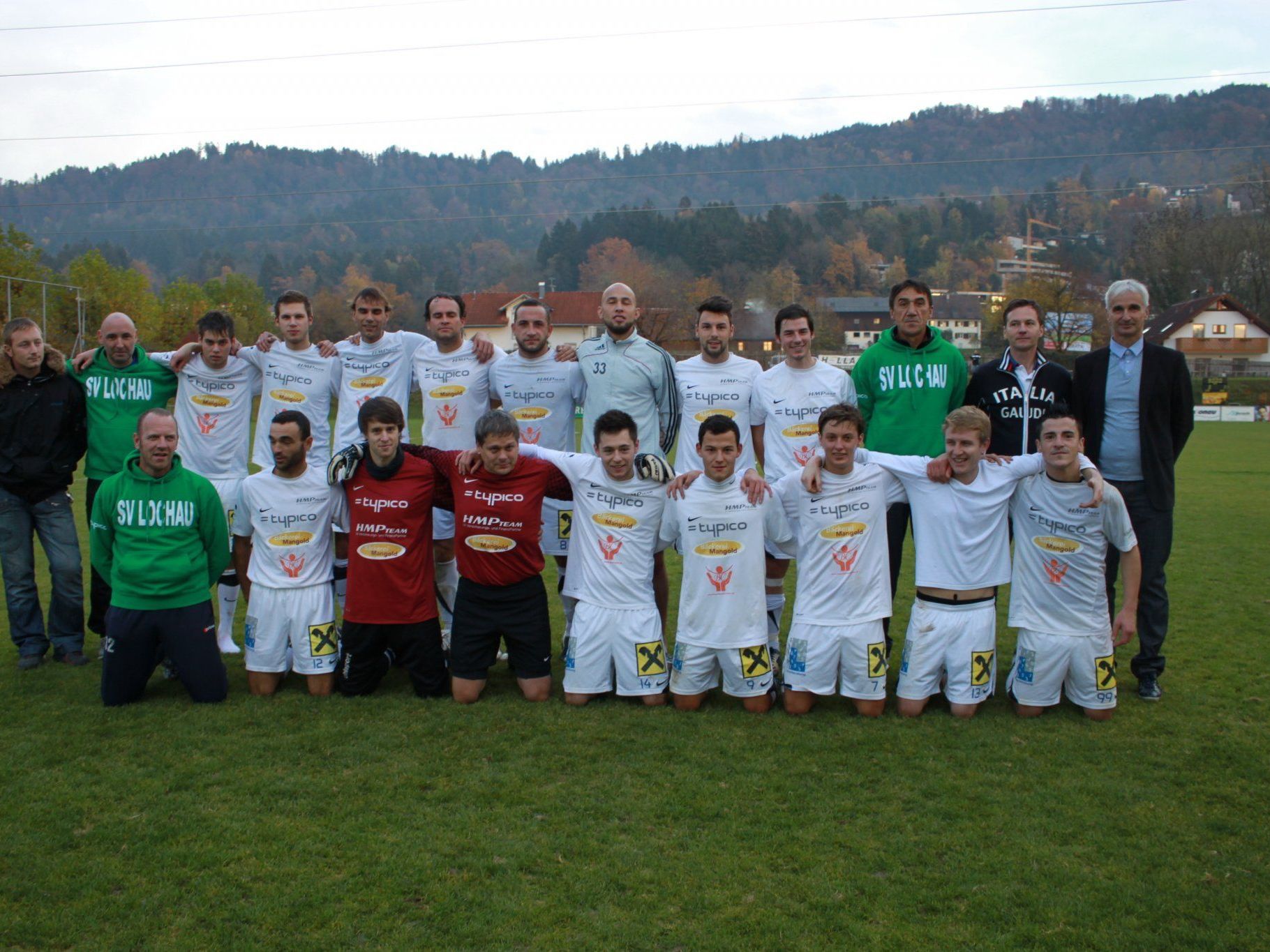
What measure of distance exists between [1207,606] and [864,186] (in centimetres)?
18473

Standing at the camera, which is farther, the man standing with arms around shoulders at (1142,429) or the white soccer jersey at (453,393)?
the white soccer jersey at (453,393)

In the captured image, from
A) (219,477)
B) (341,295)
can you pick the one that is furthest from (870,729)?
(341,295)

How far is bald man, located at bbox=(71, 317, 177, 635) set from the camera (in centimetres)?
640

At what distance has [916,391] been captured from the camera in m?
5.85

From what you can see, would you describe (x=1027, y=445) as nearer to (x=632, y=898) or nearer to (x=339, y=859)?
(x=632, y=898)

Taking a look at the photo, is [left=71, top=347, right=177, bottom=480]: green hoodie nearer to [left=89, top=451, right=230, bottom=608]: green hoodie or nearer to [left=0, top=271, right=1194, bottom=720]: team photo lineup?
[left=0, top=271, right=1194, bottom=720]: team photo lineup

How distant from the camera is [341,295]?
293 ft

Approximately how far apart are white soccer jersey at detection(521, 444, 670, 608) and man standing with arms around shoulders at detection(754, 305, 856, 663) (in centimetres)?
85

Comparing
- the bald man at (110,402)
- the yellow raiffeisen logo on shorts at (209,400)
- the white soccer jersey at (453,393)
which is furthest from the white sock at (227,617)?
the white soccer jersey at (453,393)

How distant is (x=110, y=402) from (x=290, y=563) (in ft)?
6.12

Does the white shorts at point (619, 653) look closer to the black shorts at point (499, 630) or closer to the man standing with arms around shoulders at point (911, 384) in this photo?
the black shorts at point (499, 630)

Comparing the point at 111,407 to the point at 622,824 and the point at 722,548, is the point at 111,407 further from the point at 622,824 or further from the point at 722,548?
the point at 622,824

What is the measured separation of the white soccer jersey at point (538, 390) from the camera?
6438 millimetres

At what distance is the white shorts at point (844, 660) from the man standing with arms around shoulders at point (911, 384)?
64cm
